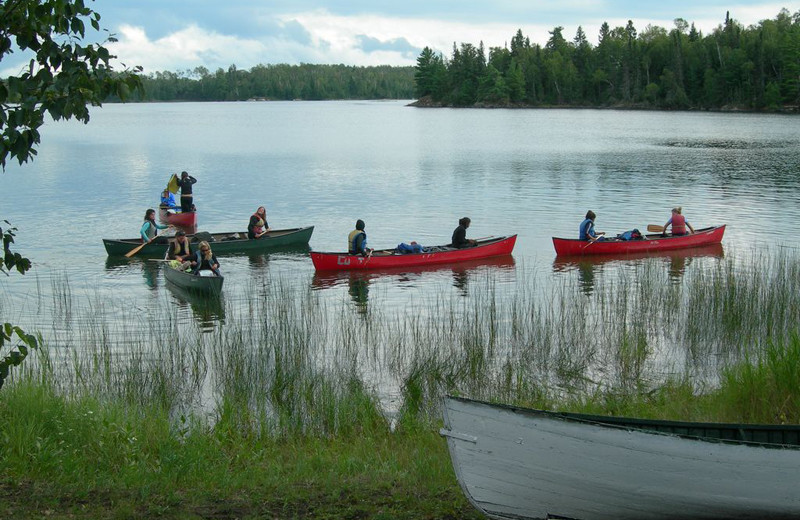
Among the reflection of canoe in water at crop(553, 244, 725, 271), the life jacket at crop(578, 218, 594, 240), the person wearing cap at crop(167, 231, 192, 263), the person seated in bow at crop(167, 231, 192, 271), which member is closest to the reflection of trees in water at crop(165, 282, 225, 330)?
the person seated in bow at crop(167, 231, 192, 271)

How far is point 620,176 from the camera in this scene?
52.3 meters

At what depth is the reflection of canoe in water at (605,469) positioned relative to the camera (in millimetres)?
7008

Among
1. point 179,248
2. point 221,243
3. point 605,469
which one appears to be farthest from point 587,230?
point 605,469

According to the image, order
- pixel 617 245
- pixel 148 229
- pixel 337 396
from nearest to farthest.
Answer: pixel 337 396 → pixel 617 245 → pixel 148 229

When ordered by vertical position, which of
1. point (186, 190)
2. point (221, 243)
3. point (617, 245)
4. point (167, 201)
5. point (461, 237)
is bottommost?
point (617, 245)

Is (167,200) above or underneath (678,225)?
above

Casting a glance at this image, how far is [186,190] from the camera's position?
3331cm

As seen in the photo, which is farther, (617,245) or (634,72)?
(634,72)

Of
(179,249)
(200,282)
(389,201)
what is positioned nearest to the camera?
(200,282)

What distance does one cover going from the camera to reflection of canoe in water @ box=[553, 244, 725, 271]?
2667cm

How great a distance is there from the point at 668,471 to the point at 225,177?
163ft

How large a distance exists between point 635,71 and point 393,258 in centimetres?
13829

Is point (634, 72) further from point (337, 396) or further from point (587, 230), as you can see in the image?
point (337, 396)

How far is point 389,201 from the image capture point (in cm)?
4288
